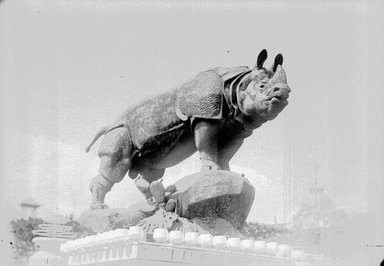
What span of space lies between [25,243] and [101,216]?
715cm

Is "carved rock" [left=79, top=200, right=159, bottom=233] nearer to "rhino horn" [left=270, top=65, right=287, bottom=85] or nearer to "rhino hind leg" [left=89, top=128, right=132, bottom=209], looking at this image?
"rhino hind leg" [left=89, top=128, right=132, bottom=209]

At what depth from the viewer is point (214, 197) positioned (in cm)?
1023

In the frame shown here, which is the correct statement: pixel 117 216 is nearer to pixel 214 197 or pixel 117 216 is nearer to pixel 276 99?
pixel 214 197

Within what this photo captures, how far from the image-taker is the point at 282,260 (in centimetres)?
970

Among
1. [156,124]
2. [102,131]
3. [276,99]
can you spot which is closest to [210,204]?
[156,124]

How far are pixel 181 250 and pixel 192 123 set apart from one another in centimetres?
231

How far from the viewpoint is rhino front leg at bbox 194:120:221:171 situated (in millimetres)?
10750

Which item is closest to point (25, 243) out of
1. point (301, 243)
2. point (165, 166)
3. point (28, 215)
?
point (28, 215)

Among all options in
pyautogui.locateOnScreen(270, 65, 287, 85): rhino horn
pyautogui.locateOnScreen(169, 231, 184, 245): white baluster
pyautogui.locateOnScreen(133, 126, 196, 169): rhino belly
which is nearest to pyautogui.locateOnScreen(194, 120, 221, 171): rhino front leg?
pyautogui.locateOnScreen(133, 126, 196, 169): rhino belly

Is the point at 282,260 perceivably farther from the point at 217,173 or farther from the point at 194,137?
the point at 194,137

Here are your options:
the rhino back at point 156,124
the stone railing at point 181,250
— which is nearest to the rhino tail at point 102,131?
the rhino back at point 156,124

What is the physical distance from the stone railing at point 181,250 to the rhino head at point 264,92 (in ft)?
6.23

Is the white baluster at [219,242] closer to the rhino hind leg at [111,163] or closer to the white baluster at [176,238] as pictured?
the white baluster at [176,238]

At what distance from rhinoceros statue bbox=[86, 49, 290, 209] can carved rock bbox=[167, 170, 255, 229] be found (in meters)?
0.45
